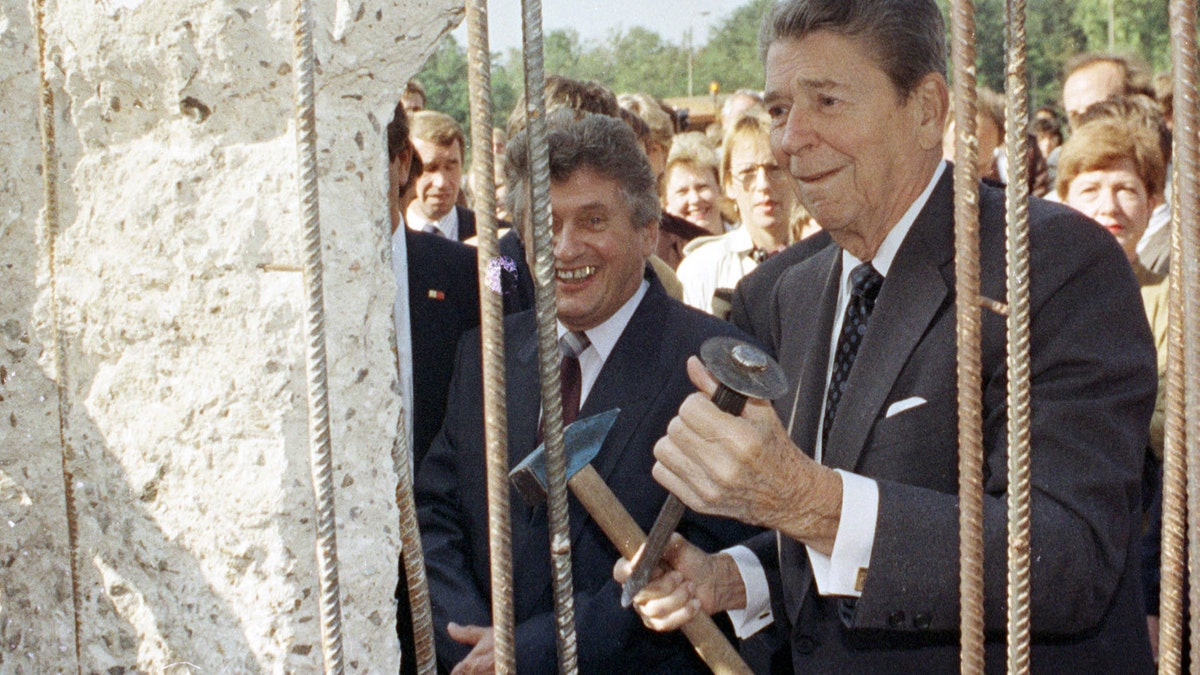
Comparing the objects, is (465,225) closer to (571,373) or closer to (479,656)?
(571,373)

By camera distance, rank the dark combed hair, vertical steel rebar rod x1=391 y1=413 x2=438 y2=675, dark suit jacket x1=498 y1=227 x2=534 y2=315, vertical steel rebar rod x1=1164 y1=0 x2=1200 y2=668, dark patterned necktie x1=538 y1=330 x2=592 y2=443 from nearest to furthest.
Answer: vertical steel rebar rod x1=1164 y1=0 x2=1200 y2=668, vertical steel rebar rod x1=391 y1=413 x2=438 y2=675, dark patterned necktie x1=538 y1=330 x2=592 y2=443, the dark combed hair, dark suit jacket x1=498 y1=227 x2=534 y2=315

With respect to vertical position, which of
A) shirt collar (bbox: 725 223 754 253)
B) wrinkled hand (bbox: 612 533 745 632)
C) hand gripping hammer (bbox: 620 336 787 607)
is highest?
shirt collar (bbox: 725 223 754 253)

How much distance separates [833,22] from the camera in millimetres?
2057

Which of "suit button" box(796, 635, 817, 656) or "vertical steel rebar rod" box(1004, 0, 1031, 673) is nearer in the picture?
"vertical steel rebar rod" box(1004, 0, 1031, 673)

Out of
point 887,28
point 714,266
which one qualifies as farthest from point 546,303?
point 714,266

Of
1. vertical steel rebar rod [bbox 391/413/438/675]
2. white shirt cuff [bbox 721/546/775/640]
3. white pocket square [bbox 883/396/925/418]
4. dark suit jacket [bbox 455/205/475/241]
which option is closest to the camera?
vertical steel rebar rod [bbox 391/413/438/675]

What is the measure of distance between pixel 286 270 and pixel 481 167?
253 millimetres

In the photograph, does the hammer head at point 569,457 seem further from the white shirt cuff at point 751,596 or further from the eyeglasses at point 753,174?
the eyeglasses at point 753,174

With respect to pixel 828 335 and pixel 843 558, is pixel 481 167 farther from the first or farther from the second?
pixel 828 335

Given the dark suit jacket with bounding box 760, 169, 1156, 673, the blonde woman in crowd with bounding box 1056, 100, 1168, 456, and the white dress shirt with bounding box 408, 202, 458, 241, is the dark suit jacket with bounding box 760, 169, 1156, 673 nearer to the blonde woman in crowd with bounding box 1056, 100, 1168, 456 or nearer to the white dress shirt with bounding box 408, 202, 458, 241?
the blonde woman in crowd with bounding box 1056, 100, 1168, 456

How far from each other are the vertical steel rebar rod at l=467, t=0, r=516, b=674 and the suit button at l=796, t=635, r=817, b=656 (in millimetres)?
805

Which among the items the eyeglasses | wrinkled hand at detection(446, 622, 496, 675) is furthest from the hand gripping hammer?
the eyeglasses

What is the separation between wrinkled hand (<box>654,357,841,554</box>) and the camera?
1.54m

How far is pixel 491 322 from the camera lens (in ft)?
4.44
